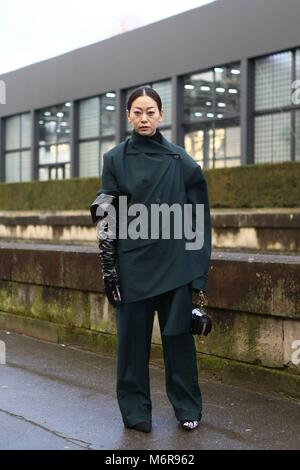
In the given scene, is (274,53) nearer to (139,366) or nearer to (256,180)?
(256,180)

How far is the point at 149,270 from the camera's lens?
419 centimetres

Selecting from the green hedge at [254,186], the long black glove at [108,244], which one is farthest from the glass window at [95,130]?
the long black glove at [108,244]

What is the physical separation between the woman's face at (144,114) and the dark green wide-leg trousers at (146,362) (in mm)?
932

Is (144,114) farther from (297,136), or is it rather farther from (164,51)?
(164,51)

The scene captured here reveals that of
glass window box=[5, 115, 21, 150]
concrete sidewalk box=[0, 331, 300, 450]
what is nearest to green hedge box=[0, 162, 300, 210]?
concrete sidewalk box=[0, 331, 300, 450]

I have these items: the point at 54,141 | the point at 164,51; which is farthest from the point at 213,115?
the point at 54,141

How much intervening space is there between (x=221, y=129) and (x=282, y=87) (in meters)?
2.92

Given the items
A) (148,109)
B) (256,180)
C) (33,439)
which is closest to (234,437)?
(33,439)

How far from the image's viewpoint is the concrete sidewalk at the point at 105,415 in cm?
403

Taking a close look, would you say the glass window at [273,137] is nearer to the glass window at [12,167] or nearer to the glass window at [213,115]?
the glass window at [213,115]

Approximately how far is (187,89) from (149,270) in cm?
2118

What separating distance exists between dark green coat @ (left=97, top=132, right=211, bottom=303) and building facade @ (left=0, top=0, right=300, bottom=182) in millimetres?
16787

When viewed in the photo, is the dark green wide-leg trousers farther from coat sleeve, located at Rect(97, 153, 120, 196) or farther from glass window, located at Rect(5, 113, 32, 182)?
glass window, located at Rect(5, 113, 32, 182)

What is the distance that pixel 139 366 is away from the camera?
4305 mm
